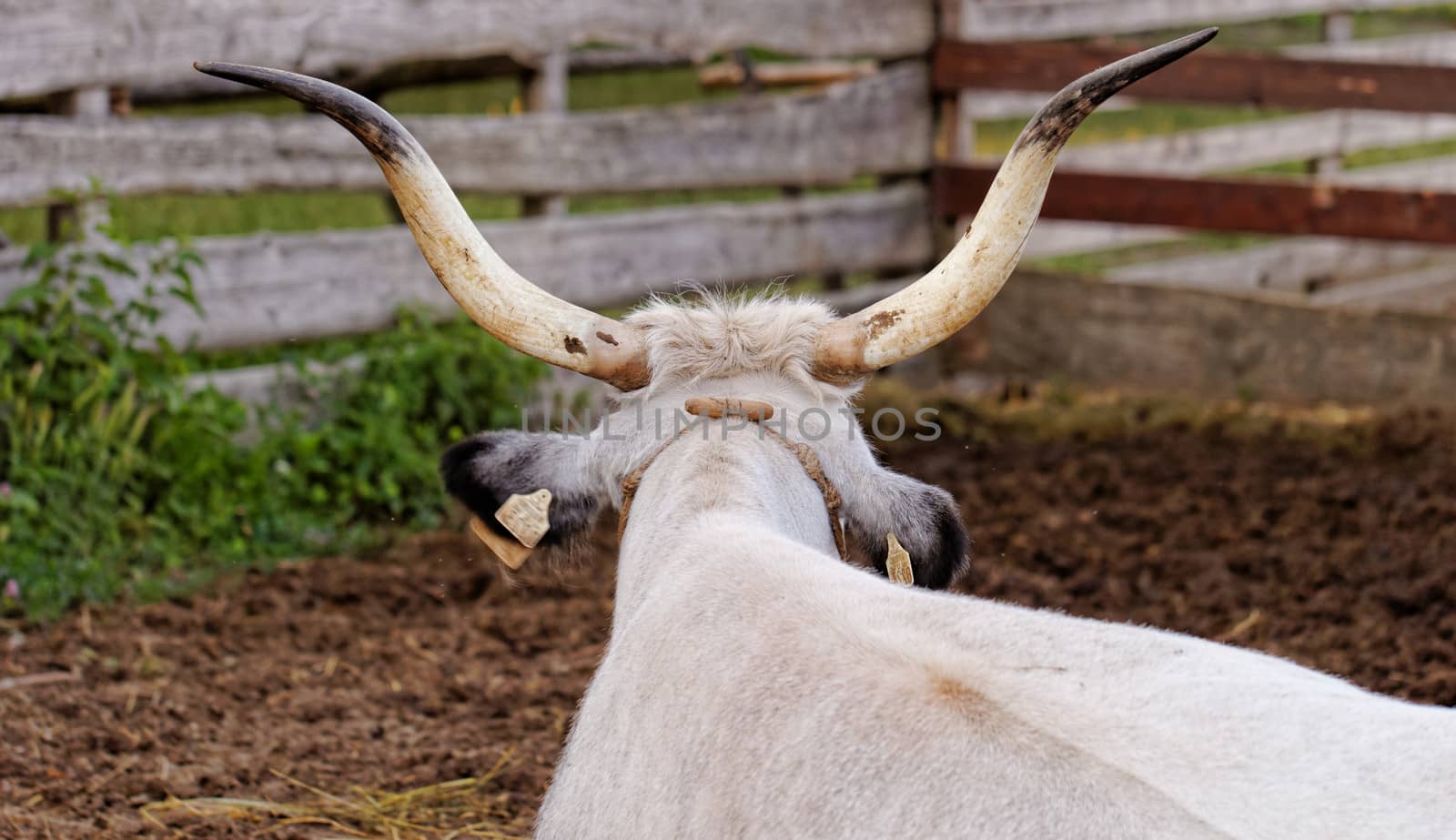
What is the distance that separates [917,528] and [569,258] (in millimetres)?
3988

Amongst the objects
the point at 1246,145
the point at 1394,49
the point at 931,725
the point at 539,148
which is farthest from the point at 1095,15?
the point at 931,725

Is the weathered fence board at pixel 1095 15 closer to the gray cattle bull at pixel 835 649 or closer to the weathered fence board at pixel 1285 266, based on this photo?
the weathered fence board at pixel 1285 266

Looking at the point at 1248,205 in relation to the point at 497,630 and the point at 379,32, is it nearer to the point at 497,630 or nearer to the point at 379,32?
the point at 379,32

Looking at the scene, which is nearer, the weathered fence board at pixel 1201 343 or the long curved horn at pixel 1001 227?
the long curved horn at pixel 1001 227

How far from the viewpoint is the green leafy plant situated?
16.0 ft

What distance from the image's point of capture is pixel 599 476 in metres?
2.99

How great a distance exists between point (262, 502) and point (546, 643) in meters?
1.35

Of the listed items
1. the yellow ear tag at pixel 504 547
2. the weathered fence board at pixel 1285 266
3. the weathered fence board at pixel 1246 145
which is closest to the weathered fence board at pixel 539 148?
the weathered fence board at pixel 1246 145

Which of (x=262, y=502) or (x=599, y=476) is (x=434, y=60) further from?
(x=599, y=476)

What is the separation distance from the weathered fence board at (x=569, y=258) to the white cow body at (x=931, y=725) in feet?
7.75

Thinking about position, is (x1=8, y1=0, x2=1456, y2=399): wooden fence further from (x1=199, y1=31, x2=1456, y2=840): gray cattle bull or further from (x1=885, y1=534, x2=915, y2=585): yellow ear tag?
(x1=885, y1=534, x2=915, y2=585): yellow ear tag

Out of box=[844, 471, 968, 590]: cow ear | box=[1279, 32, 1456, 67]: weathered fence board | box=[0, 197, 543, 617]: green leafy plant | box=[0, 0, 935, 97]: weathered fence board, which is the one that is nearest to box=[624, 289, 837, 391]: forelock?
box=[844, 471, 968, 590]: cow ear

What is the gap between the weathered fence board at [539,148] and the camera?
5172mm

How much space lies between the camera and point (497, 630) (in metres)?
4.81
